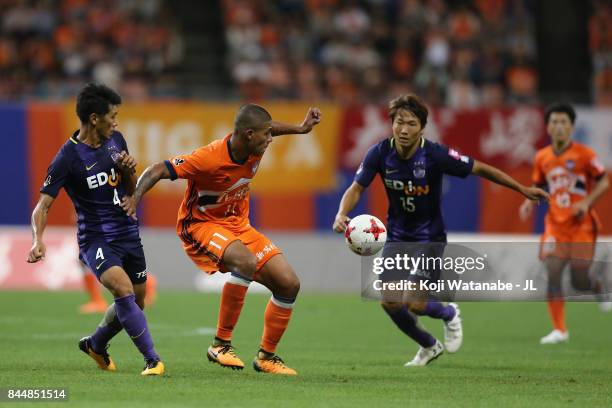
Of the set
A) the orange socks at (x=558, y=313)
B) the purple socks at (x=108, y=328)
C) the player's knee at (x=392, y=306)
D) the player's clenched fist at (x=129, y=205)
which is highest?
Result: the player's clenched fist at (x=129, y=205)

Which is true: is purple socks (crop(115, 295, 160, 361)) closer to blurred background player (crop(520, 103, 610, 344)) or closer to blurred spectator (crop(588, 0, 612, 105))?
blurred background player (crop(520, 103, 610, 344))

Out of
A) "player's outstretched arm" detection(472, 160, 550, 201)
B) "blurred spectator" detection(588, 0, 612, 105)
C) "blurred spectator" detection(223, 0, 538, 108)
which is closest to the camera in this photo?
"player's outstretched arm" detection(472, 160, 550, 201)

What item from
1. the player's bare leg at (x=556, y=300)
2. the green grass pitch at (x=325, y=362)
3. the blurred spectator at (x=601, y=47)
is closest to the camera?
the green grass pitch at (x=325, y=362)

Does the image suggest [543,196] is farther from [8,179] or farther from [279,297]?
[8,179]

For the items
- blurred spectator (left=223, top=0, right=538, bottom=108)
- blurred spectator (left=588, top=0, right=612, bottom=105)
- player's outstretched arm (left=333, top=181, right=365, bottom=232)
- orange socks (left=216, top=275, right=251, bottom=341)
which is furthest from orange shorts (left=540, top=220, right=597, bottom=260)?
blurred spectator (left=588, top=0, right=612, bottom=105)

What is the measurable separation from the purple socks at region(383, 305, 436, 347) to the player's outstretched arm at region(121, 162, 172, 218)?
2401 mm

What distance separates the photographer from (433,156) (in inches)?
405

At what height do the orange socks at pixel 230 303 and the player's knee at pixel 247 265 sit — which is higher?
the player's knee at pixel 247 265

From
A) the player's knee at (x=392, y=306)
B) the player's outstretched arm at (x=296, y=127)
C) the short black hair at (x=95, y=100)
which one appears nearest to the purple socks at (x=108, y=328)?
the short black hair at (x=95, y=100)

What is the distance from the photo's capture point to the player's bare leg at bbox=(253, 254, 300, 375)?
9.48 meters

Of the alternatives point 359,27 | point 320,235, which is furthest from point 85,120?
point 359,27

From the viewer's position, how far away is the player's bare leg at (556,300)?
1301 cm

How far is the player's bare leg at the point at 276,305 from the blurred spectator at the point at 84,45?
43.2 feet

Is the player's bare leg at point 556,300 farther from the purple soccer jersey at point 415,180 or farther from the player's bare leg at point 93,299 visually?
the player's bare leg at point 93,299
